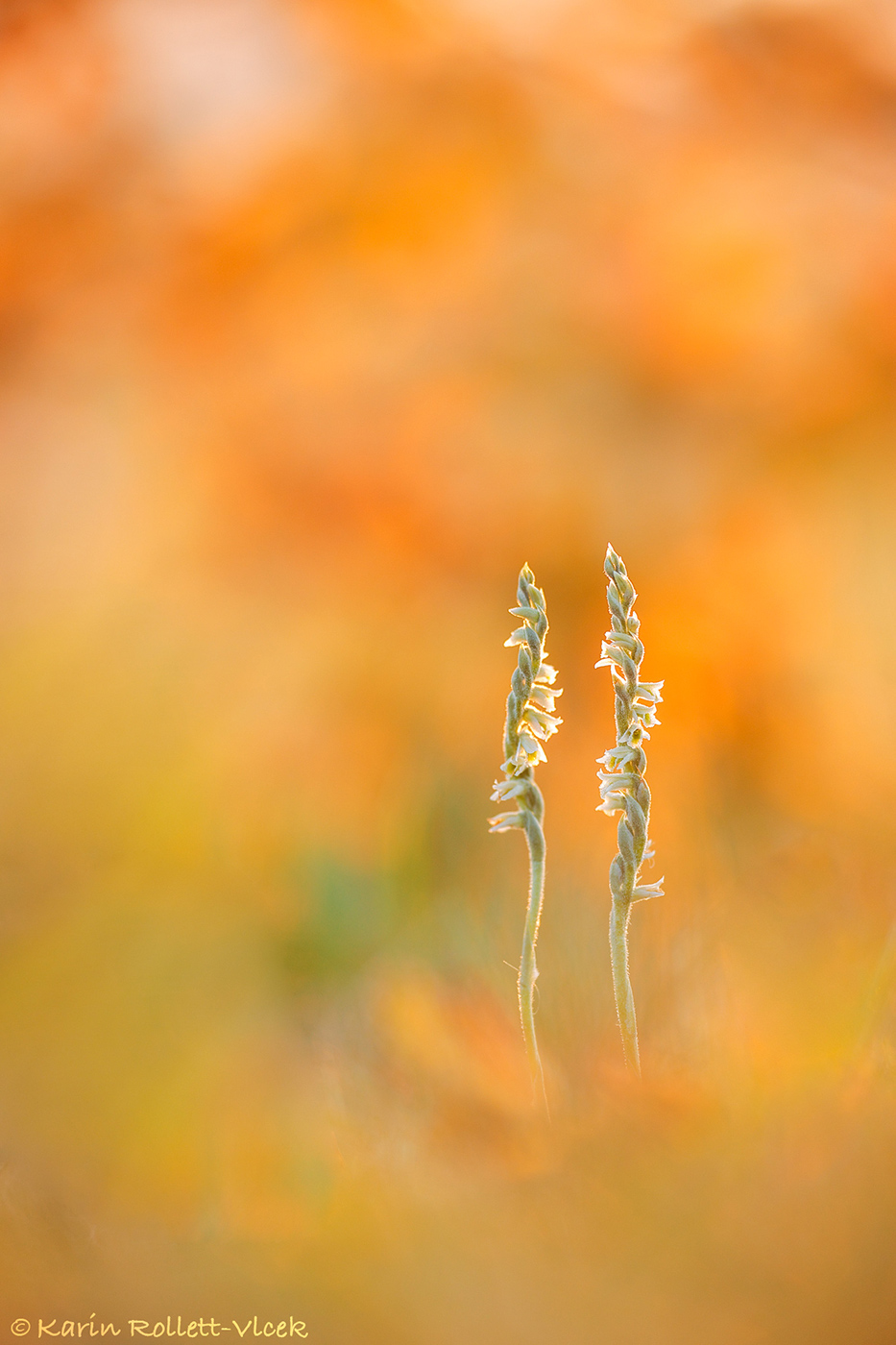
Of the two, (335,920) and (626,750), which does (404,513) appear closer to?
(335,920)

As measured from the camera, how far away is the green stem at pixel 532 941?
0.19 metres

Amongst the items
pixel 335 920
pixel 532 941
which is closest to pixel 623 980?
pixel 532 941

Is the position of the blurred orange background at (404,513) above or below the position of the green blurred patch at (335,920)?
above

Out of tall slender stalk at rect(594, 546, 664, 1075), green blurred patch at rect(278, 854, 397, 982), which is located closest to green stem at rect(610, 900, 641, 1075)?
tall slender stalk at rect(594, 546, 664, 1075)

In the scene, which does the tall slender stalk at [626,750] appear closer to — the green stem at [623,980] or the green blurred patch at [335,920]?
the green stem at [623,980]

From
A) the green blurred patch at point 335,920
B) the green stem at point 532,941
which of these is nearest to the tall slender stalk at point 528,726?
the green stem at point 532,941

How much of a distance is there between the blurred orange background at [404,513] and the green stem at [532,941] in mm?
57

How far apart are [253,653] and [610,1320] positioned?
456 millimetres

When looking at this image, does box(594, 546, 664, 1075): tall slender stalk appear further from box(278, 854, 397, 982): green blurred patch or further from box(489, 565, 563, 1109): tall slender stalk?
box(278, 854, 397, 982): green blurred patch

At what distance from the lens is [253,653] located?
557 millimetres

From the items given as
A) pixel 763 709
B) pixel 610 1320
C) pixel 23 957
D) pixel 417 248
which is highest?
pixel 417 248

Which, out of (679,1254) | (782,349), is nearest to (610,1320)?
(679,1254)

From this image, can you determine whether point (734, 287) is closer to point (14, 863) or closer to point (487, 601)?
point (487, 601)

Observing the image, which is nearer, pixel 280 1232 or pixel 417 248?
pixel 280 1232
